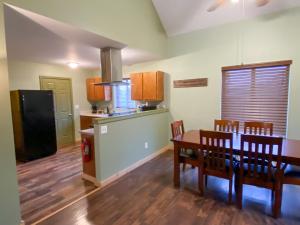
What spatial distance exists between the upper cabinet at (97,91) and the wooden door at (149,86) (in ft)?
5.34

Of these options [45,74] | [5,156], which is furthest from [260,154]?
Result: [45,74]

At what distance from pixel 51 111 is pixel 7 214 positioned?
122 inches

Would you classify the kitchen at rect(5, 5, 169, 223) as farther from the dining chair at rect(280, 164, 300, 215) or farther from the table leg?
the dining chair at rect(280, 164, 300, 215)

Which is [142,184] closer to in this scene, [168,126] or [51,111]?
[168,126]

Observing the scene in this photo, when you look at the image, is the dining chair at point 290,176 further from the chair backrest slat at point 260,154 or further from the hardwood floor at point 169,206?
the hardwood floor at point 169,206

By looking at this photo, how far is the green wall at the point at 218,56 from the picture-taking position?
3295 millimetres

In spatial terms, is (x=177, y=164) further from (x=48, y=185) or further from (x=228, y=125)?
(x=48, y=185)

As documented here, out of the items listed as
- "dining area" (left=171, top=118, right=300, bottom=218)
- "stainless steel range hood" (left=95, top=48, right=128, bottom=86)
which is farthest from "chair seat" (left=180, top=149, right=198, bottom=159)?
"stainless steel range hood" (left=95, top=48, right=128, bottom=86)

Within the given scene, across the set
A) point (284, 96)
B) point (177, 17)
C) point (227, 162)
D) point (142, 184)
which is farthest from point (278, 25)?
point (142, 184)

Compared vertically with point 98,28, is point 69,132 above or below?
below

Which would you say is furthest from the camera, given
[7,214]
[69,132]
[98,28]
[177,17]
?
[69,132]

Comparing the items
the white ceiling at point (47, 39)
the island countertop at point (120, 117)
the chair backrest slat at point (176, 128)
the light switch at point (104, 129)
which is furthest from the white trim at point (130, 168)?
the white ceiling at point (47, 39)

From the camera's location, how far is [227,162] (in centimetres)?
259

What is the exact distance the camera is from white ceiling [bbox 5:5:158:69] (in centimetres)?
231
